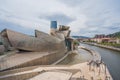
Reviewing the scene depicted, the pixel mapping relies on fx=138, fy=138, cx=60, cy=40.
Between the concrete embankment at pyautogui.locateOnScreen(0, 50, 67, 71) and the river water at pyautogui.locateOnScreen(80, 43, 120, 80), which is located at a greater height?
the concrete embankment at pyautogui.locateOnScreen(0, 50, 67, 71)

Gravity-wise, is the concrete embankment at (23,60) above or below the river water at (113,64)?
above

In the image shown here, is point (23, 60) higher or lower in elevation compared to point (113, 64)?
higher

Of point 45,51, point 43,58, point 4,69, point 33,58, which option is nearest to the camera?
point 4,69

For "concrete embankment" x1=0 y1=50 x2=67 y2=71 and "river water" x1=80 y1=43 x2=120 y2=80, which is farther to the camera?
"river water" x1=80 y1=43 x2=120 y2=80

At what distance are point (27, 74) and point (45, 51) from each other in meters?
8.83

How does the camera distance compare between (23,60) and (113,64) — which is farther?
(113,64)

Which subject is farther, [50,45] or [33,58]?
[50,45]

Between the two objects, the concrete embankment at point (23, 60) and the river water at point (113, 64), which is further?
the river water at point (113, 64)

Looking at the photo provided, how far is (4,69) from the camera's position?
12641 mm

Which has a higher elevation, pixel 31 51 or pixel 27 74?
pixel 31 51

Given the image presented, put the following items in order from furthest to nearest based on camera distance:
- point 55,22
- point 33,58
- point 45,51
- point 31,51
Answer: point 55,22, point 45,51, point 31,51, point 33,58

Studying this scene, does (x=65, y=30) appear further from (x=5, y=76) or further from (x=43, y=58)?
(x=5, y=76)

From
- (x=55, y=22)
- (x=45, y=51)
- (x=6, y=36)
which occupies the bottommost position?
(x=45, y=51)

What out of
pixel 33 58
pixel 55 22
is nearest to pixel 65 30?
pixel 55 22
